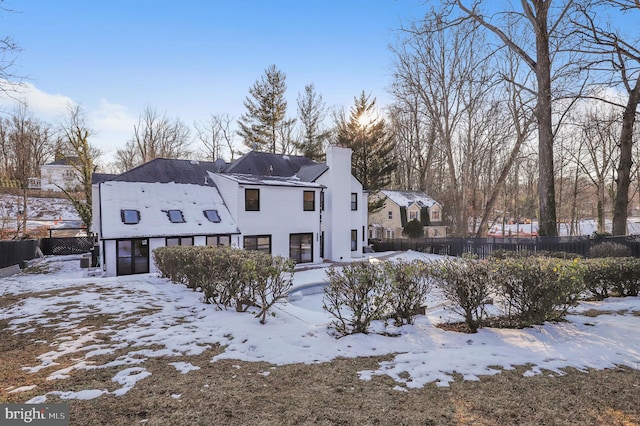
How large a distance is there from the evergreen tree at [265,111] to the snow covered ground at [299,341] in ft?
90.7

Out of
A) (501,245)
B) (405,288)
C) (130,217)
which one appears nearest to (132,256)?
(130,217)

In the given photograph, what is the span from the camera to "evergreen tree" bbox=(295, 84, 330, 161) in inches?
1314

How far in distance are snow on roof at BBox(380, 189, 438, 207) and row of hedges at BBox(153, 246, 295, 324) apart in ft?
94.6

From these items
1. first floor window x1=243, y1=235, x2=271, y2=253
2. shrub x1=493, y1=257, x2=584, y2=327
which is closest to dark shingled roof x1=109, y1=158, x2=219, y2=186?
first floor window x1=243, y1=235, x2=271, y2=253

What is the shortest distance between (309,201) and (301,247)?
2724 mm

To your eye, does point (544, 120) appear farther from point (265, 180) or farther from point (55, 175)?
point (55, 175)

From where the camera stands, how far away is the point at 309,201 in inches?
779

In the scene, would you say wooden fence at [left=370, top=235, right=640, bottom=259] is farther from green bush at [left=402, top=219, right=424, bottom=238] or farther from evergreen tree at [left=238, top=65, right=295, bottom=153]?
evergreen tree at [left=238, top=65, right=295, bottom=153]

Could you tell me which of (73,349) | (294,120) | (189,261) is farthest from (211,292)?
(294,120)

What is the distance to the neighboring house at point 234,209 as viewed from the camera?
49.8 ft

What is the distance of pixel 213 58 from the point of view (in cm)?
1594

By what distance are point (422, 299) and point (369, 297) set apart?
47.1 inches

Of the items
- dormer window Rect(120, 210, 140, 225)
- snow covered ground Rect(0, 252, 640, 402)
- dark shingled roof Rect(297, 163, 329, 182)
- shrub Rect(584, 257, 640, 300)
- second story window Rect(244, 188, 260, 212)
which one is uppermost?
dark shingled roof Rect(297, 163, 329, 182)

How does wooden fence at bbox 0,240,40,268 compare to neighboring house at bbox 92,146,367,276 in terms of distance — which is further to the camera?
neighboring house at bbox 92,146,367,276
